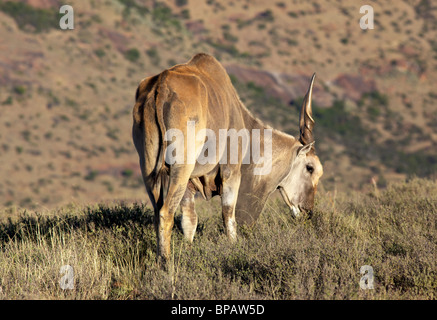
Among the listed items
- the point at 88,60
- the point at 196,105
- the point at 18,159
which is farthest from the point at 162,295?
the point at 88,60

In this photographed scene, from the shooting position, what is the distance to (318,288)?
5.46 m

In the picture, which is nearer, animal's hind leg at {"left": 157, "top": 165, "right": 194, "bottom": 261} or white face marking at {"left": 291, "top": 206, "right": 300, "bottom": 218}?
animal's hind leg at {"left": 157, "top": 165, "right": 194, "bottom": 261}

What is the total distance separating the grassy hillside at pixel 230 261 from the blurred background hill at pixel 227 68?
21.7 meters

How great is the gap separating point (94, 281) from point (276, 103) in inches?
1890

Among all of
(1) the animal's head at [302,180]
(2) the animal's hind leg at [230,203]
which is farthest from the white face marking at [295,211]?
(2) the animal's hind leg at [230,203]

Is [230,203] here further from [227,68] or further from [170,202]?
[227,68]

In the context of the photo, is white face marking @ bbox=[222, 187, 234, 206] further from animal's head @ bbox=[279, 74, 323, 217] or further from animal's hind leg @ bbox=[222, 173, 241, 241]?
animal's head @ bbox=[279, 74, 323, 217]

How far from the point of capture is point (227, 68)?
Result: 5553 cm

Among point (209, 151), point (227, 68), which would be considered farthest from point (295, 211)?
point (227, 68)

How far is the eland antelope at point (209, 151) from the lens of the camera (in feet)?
19.8

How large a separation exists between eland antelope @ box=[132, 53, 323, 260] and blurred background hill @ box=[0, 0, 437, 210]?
69.3 feet

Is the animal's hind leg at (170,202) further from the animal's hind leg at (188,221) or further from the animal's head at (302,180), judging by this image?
the animal's head at (302,180)

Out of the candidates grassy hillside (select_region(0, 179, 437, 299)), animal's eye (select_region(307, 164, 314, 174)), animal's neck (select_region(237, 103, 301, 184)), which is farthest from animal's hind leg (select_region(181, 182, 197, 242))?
animal's eye (select_region(307, 164, 314, 174))

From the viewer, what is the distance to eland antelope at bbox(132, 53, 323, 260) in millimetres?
6031
